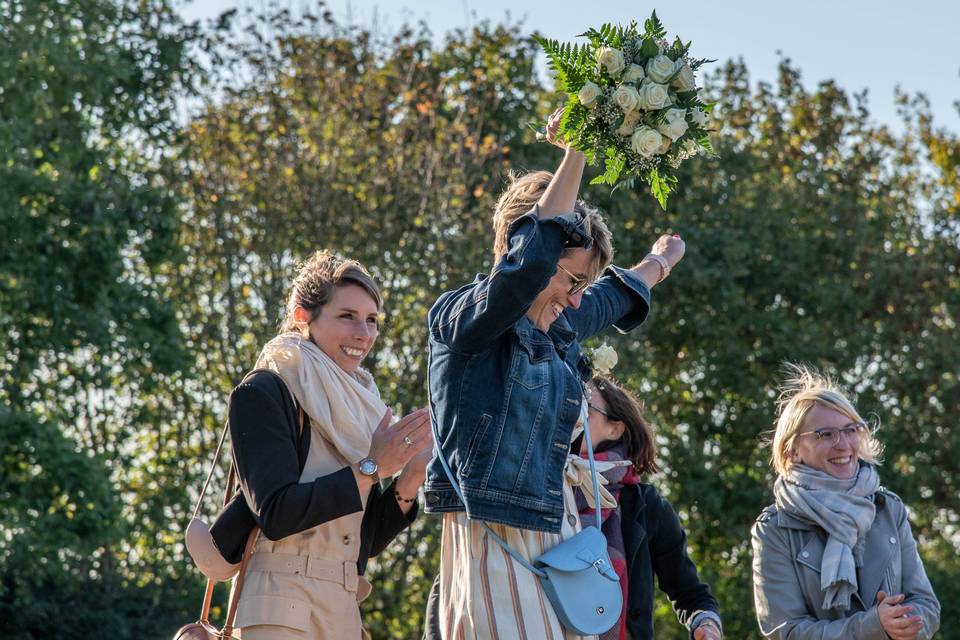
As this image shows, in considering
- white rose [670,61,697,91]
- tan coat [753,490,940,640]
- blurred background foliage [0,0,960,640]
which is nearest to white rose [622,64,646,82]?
white rose [670,61,697,91]

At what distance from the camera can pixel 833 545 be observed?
17.1 ft

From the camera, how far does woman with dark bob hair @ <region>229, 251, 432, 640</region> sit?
14.0 feet

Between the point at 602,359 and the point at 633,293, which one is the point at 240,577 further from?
the point at 633,293

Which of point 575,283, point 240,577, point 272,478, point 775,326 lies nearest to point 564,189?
point 575,283

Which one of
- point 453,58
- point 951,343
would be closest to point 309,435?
point 453,58

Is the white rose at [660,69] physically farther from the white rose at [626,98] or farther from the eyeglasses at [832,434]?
the eyeglasses at [832,434]

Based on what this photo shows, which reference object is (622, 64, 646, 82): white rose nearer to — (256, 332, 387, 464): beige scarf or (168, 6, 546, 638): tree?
(256, 332, 387, 464): beige scarf

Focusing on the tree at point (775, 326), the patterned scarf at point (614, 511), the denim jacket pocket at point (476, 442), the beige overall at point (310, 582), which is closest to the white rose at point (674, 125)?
the denim jacket pocket at point (476, 442)

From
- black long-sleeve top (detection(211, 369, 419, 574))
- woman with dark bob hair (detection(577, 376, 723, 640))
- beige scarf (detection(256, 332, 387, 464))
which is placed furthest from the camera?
woman with dark bob hair (detection(577, 376, 723, 640))

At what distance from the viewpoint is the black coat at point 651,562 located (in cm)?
498

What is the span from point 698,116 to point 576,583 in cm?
131

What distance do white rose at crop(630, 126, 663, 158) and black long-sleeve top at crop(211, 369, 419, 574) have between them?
54.2 inches

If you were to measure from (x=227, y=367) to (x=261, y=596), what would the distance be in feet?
29.8

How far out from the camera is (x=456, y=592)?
12.0 ft
